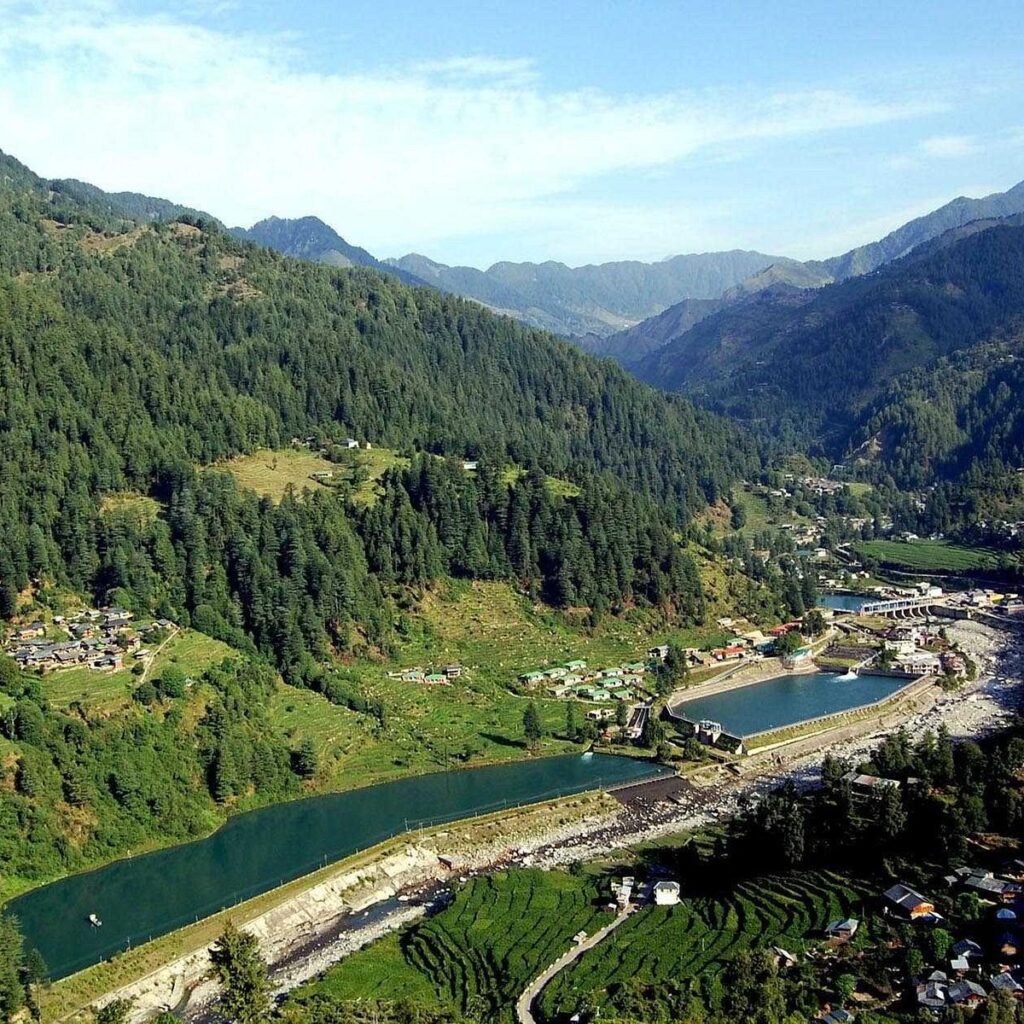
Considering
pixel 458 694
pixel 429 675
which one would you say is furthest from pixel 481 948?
pixel 429 675

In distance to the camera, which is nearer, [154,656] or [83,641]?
[83,641]

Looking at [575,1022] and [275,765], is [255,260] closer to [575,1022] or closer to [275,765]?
[275,765]

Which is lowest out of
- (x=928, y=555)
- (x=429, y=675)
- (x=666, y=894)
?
(x=928, y=555)

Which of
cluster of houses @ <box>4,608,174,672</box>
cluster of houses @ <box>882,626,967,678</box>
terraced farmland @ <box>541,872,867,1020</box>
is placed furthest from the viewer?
cluster of houses @ <box>882,626,967,678</box>

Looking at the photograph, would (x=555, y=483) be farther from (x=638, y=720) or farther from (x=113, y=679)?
(x=113, y=679)

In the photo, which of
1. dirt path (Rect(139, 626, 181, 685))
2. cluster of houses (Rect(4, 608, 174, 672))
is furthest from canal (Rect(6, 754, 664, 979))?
cluster of houses (Rect(4, 608, 174, 672))

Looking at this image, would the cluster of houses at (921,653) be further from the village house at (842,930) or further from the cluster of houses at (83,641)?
the cluster of houses at (83,641)

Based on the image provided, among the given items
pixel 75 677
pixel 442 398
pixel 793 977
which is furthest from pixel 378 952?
pixel 442 398

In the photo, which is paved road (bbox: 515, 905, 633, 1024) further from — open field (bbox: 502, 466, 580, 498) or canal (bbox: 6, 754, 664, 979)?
open field (bbox: 502, 466, 580, 498)
